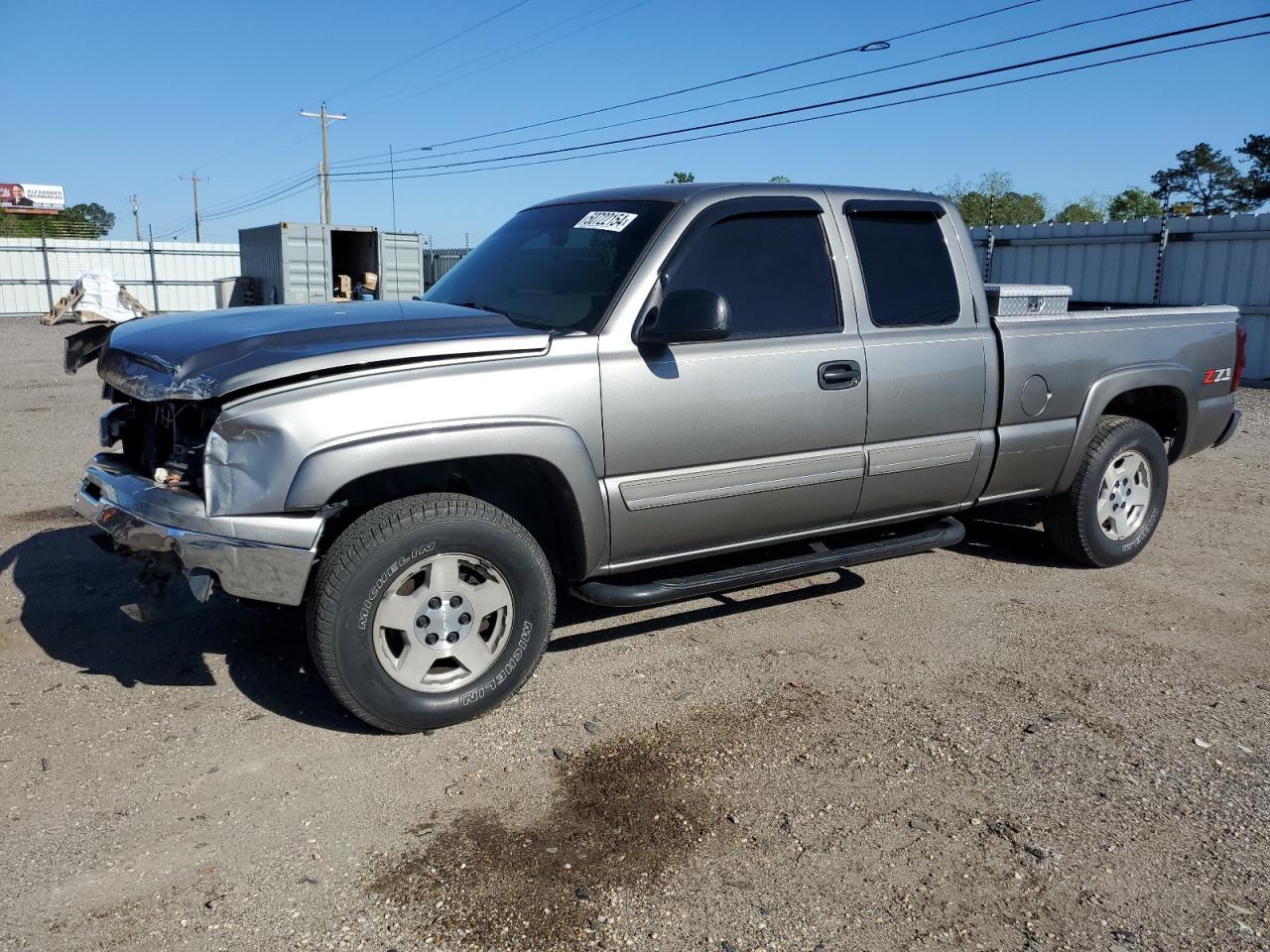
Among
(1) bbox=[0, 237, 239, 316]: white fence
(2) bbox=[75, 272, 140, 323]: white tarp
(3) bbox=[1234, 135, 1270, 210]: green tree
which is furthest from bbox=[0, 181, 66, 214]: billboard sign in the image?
(3) bbox=[1234, 135, 1270, 210]: green tree

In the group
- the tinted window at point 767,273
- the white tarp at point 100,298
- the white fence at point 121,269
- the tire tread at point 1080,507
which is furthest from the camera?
the white fence at point 121,269

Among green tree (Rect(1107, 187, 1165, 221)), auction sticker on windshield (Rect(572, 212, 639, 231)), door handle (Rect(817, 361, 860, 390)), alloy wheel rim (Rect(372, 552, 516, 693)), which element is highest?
green tree (Rect(1107, 187, 1165, 221))

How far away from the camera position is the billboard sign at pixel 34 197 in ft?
303

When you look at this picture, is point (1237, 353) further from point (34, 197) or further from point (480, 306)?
point (34, 197)

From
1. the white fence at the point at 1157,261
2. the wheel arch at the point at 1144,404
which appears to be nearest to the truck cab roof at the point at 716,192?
the wheel arch at the point at 1144,404

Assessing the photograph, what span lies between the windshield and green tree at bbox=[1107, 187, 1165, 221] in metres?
51.5

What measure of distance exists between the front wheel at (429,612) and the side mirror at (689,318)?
0.90 m

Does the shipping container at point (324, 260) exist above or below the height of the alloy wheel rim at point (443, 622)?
above

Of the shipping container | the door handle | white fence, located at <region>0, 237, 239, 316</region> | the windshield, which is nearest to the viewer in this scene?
the windshield

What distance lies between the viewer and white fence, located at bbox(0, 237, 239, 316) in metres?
30.9

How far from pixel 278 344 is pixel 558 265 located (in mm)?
1382

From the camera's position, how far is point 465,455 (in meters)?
3.59

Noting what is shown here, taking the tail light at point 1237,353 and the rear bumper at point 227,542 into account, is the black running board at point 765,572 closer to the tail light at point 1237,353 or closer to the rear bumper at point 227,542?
the rear bumper at point 227,542

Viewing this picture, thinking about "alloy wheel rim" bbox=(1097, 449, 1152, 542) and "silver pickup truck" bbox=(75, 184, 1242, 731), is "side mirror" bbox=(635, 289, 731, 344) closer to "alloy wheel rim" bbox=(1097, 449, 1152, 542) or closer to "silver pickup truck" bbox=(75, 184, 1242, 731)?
"silver pickup truck" bbox=(75, 184, 1242, 731)
